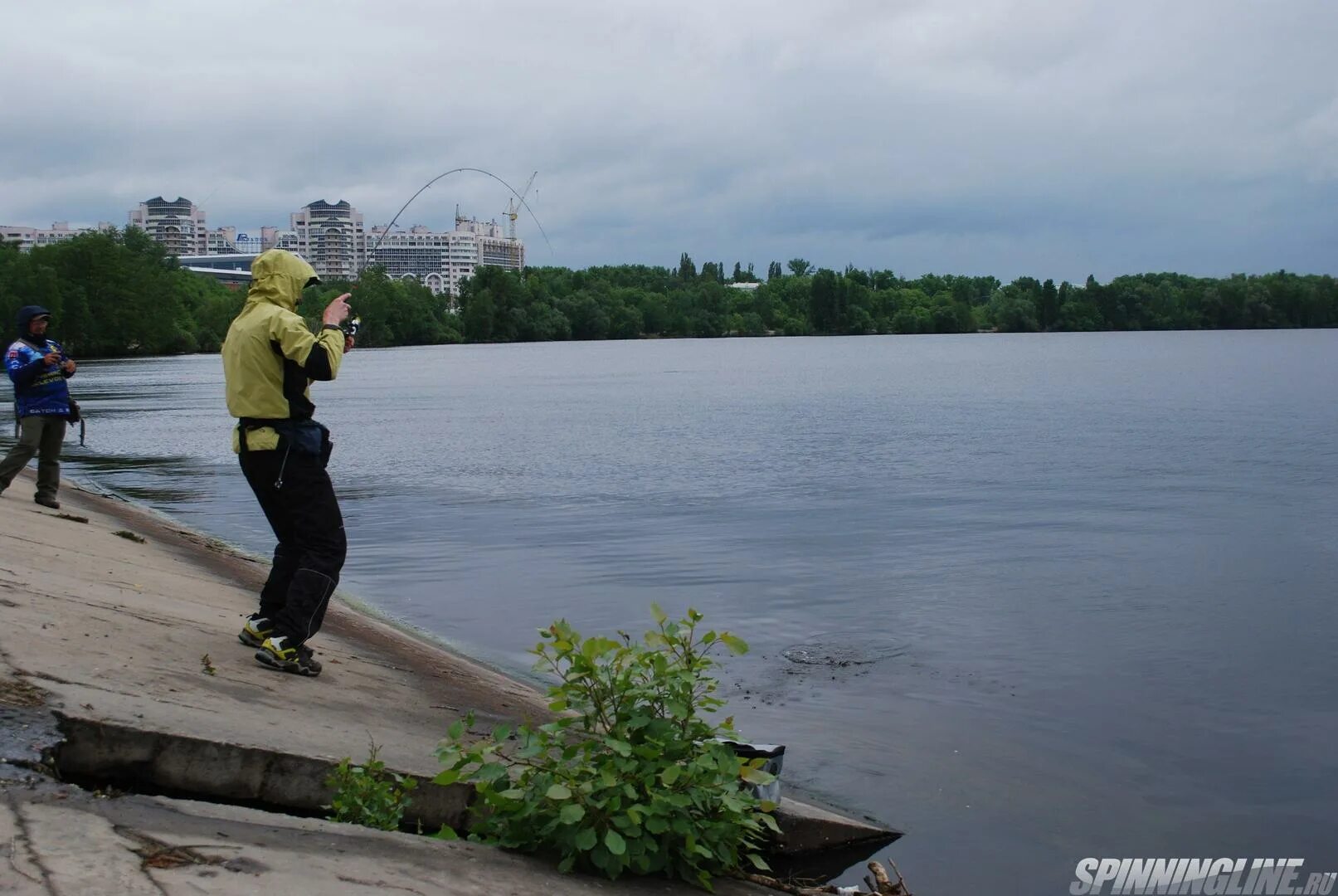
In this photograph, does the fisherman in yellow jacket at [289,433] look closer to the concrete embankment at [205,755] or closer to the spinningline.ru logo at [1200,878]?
the concrete embankment at [205,755]

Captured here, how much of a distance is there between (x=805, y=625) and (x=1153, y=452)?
19866 mm

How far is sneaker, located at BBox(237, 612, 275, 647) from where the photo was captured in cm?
727

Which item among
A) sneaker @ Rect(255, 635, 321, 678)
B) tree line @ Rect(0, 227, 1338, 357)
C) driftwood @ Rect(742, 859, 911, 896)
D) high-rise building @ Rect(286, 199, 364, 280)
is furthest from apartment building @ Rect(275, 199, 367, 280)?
tree line @ Rect(0, 227, 1338, 357)

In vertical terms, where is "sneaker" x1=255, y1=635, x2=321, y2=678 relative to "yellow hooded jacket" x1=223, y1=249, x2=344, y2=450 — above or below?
below

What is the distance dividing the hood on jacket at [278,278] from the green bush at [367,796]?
8.70ft

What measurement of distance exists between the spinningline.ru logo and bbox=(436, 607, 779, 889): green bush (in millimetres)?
2135

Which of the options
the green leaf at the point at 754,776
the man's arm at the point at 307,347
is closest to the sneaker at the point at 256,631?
the man's arm at the point at 307,347

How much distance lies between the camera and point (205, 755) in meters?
5.39

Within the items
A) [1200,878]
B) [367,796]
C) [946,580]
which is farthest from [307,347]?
[946,580]

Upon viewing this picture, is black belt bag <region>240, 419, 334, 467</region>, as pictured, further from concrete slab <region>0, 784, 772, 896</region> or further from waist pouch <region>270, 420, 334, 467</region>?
concrete slab <region>0, 784, 772, 896</region>

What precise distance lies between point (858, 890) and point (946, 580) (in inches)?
343

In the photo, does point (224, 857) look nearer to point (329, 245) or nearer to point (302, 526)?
point (302, 526)

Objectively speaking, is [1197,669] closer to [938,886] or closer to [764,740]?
[764,740]

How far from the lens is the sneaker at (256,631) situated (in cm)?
727
